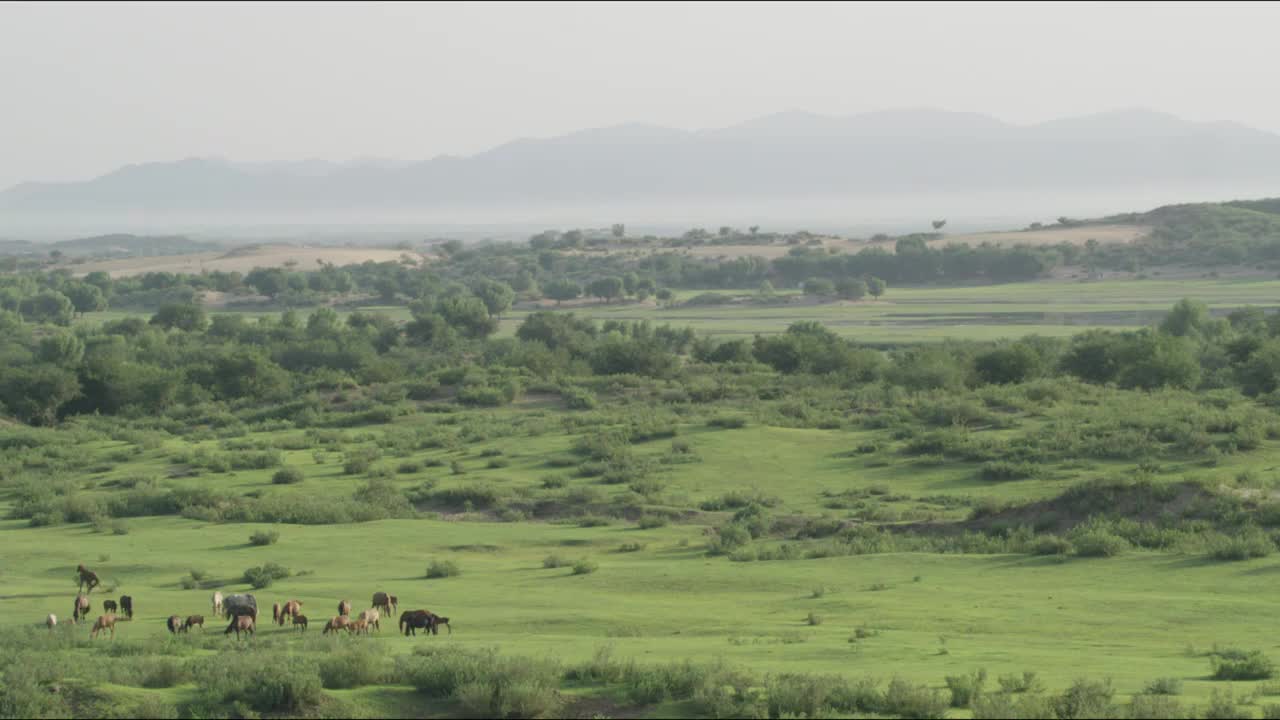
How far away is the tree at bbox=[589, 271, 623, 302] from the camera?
133250 mm

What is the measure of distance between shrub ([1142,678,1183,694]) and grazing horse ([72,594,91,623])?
13.3m

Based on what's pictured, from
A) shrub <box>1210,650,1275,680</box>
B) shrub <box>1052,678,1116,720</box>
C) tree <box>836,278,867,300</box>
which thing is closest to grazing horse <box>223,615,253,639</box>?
shrub <box>1052,678,1116,720</box>

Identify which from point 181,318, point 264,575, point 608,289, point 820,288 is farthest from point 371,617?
point 608,289

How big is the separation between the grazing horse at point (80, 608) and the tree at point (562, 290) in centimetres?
11622

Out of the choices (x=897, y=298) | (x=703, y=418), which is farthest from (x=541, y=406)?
(x=897, y=298)

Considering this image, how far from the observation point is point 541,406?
55.8 metres

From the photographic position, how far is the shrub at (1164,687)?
1268 cm

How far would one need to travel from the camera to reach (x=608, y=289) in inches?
5246

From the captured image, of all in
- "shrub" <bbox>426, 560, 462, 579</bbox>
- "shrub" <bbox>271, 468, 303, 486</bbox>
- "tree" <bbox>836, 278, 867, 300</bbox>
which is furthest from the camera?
"tree" <bbox>836, 278, 867, 300</bbox>

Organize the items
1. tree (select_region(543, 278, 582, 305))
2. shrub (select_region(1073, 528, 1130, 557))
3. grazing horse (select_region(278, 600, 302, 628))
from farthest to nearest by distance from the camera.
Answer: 1. tree (select_region(543, 278, 582, 305))
2. shrub (select_region(1073, 528, 1130, 557))
3. grazing horse (select_region(278, 600, 302, 628))

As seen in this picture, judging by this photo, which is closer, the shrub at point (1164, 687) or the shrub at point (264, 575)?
the shrub at point (1164, 687)

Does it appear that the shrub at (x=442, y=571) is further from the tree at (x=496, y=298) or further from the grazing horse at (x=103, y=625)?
the tree at (x=496, y=298)

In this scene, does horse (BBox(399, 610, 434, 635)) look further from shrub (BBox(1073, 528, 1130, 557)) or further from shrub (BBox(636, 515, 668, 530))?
shrub (BBox(636, 515, 668, 530))

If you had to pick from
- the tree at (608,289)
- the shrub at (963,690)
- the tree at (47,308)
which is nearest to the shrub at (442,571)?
the shrub at (963,690)
